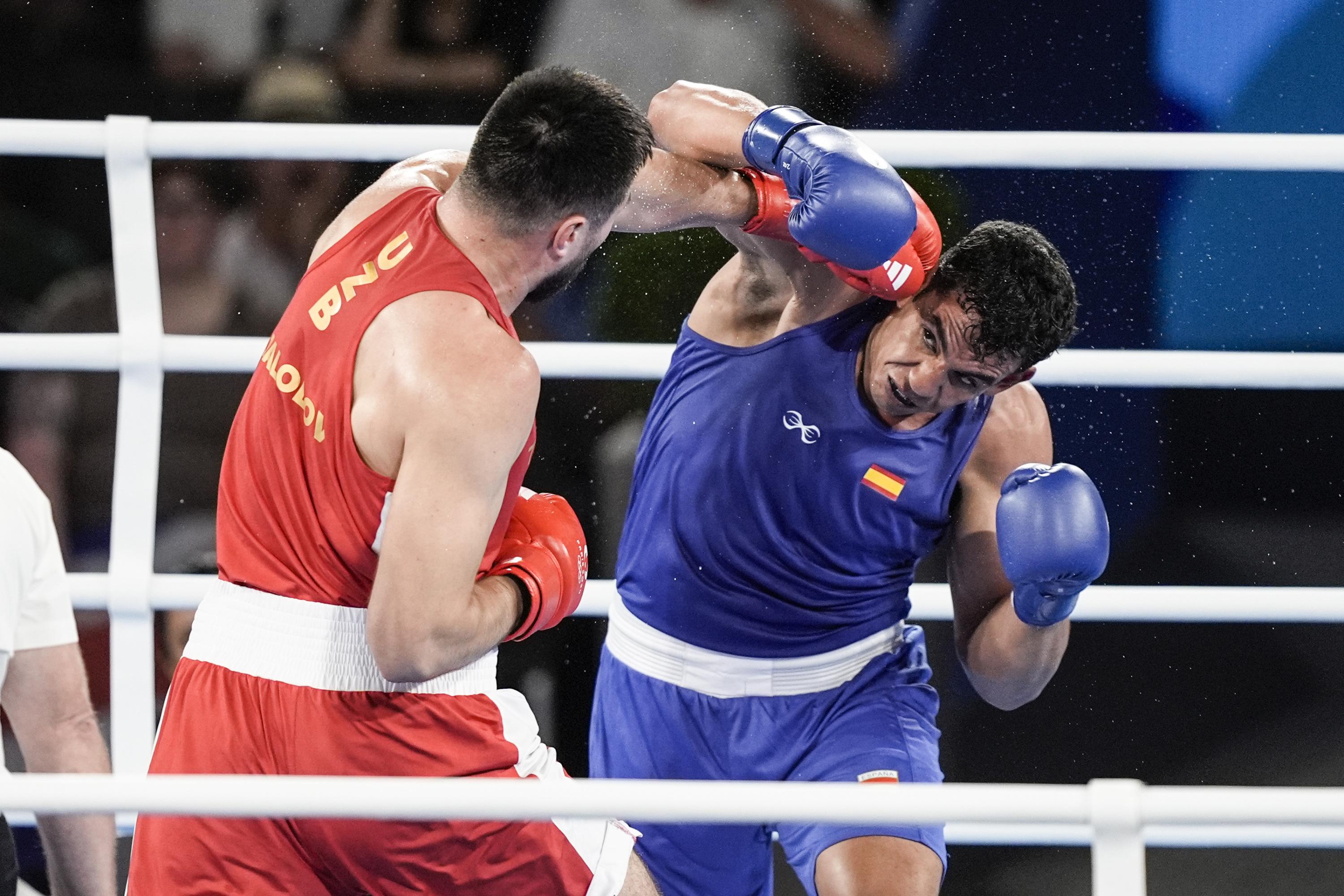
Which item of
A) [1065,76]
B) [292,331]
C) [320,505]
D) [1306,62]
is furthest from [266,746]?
[1306,62]

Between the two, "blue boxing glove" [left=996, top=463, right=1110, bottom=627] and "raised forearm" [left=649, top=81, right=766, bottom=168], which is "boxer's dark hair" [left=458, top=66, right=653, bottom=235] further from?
"blue boxing glove" [left=996, top=463, right=1110, bottom=627]

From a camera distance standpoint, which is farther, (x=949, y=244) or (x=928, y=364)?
(x=949, y=244)

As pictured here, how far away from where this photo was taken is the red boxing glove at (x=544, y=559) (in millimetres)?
1620

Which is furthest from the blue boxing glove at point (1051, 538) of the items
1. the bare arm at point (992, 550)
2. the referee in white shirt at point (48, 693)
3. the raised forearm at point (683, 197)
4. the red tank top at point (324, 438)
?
the referee in white shirt at point (48, 693)

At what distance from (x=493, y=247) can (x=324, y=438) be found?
0.28 m

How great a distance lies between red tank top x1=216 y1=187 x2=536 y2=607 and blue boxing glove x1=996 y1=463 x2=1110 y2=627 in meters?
0.70

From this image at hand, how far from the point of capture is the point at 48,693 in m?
1.73

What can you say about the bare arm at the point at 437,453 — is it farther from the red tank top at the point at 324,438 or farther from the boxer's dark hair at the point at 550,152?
the boxer's dark hair at the point at 550,152

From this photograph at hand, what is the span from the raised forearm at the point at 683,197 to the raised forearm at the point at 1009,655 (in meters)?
0.70

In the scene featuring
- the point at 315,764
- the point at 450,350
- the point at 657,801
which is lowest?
the point at 657,801

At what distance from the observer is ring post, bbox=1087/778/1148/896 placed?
104 cm

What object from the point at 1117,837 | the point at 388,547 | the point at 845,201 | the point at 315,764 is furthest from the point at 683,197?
the point at 1117,837

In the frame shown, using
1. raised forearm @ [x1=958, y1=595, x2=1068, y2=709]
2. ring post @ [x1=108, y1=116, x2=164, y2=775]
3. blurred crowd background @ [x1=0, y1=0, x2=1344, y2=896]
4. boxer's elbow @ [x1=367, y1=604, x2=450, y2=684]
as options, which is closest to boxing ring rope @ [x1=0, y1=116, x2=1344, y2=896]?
ring post @ [x1=108, y1=116, x2=164, y2=775]

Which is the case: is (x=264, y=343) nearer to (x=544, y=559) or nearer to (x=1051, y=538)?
(x=544, y=559)
